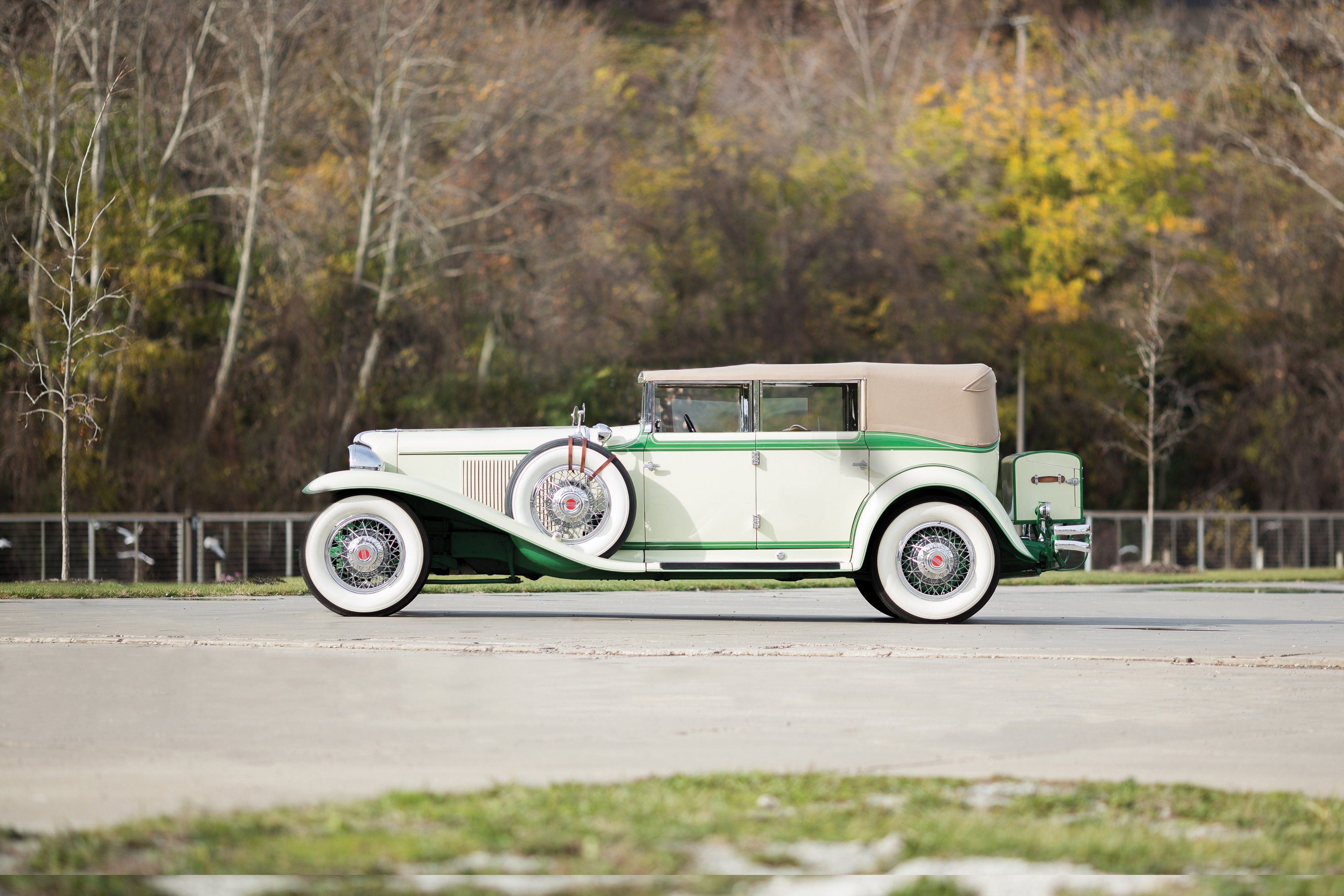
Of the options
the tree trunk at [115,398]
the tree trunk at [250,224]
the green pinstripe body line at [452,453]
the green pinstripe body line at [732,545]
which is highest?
the tree trunk at [250,224]

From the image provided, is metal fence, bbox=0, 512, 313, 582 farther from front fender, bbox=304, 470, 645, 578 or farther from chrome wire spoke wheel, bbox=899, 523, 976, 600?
chrome wire spoke wheel, bbox=899, 523, 976, 600

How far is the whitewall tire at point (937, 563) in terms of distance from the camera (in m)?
12.9

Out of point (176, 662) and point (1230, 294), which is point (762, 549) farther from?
point (1230, 294)

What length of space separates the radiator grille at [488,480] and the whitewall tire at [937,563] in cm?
304

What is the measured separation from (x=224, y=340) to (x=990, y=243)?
56.8 feet

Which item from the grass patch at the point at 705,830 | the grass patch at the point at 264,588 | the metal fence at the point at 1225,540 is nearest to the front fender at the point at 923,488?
the grass patch at the point at 264,588

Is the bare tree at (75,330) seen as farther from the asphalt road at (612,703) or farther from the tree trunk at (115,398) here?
the asphalt road at (612,703)

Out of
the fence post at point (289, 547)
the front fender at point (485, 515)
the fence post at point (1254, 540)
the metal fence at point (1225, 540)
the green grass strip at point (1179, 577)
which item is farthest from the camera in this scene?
the fence post at point (1254, 540)

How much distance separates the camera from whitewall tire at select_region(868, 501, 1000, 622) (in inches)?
507

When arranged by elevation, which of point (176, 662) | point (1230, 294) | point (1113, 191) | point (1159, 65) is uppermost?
point (1159, 65)

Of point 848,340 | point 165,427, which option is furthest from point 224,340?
point 848,340

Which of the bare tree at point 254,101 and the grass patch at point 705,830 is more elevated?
the bare tree at point 254,101

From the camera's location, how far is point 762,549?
42.6 feet

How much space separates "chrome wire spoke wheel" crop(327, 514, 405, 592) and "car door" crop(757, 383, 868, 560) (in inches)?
115
